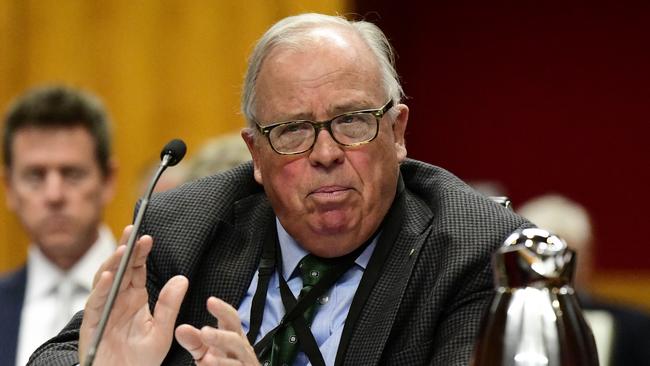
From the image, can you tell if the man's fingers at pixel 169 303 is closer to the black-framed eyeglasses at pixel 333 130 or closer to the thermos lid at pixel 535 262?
the black-framed eyeglasses at pixel 333 130

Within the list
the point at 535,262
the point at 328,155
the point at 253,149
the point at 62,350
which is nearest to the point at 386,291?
the point at 328,155

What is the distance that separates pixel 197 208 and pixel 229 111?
3.32m

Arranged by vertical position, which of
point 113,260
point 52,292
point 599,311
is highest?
point 113,260

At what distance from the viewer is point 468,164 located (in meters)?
6.89

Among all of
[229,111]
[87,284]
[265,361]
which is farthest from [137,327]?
[229,111]

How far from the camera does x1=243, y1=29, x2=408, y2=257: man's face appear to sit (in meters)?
2.54

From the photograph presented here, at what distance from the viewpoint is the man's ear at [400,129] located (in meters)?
2.71

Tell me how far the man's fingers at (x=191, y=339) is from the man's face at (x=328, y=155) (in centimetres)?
57

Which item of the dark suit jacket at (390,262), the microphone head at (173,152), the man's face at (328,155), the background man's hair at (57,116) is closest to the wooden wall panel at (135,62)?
the background man's hair at (57,116)

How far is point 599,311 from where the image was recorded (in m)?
4.99

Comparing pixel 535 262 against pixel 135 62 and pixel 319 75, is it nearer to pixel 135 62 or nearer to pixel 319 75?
pixel 319 75

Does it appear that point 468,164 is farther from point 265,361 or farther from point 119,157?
point 265,361

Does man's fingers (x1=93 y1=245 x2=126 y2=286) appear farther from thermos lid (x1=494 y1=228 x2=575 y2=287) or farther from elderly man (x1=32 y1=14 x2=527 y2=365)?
thermos lid (x1=494 y1=228 x2=575 y2=287)

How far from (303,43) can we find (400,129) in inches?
12.4
